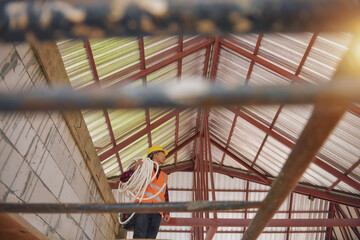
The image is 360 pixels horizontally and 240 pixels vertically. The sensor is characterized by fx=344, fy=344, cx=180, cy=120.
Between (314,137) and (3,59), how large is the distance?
2961 mm

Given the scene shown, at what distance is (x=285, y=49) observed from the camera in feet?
33.1

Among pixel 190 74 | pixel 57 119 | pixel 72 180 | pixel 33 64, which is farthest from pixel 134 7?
pixel 190 74

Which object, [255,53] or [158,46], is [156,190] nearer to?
[158,46]

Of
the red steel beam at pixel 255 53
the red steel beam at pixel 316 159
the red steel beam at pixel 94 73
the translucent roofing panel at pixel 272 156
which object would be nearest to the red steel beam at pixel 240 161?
the translucent roofing panel at pixel 272 156

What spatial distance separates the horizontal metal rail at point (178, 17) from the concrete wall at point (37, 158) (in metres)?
2.37

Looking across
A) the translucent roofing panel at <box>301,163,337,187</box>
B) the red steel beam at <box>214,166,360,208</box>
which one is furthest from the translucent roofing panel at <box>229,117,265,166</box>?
the translucent roofing panel at <box>301,163,337,187</box>

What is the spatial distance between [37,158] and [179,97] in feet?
11.0

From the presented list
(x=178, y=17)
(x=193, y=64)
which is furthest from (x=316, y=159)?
(x=178, y=17)

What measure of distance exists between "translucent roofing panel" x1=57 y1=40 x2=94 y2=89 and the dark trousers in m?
3.80

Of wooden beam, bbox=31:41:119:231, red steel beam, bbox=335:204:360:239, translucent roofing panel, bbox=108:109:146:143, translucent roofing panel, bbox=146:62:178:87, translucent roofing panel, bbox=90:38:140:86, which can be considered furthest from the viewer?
red steel beam, bbox=335:204:360:239

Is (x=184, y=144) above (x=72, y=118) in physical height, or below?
above

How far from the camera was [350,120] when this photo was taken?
33.8 ft

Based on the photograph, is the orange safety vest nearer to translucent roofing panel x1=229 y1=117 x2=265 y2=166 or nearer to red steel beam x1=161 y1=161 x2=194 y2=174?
translucent roofing panel x1=229 y1=117 x2=265 y2=166

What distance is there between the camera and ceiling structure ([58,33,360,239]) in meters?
9.19
